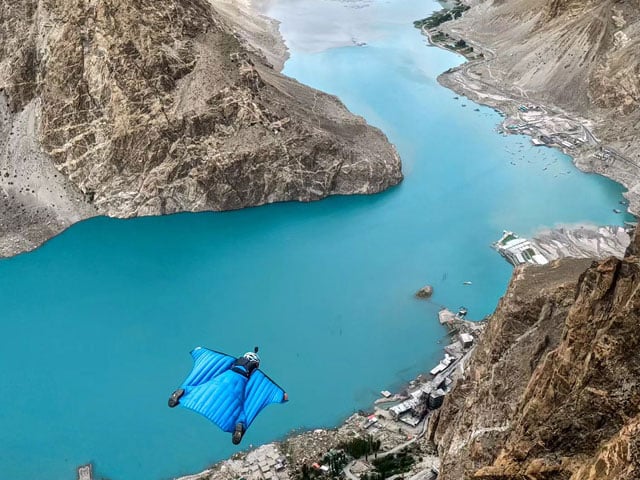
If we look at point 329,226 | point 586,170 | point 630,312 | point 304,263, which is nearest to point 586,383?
point 630,312

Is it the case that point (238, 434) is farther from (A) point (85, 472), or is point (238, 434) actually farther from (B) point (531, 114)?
(B) point (531, 114)

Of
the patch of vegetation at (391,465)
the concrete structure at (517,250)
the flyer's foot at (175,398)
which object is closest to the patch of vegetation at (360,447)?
the patch of vegetation at (391,465)

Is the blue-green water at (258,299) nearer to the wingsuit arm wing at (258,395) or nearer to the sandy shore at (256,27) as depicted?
the wingsuit arm wing at (258,395)

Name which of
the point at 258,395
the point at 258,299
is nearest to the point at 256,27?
the point at 258,299

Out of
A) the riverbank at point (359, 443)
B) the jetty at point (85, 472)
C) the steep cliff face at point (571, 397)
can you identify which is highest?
the steep cliff face at point (571, 397)

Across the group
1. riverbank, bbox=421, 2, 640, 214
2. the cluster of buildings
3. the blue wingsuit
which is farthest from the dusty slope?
the blue wingsuit

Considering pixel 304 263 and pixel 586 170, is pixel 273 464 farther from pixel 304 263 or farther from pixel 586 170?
pixel 586 170

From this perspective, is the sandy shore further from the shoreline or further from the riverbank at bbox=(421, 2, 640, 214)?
the riverbank at bbox=(421, 2, 640, 214)
